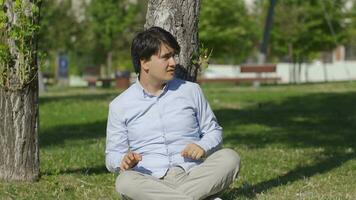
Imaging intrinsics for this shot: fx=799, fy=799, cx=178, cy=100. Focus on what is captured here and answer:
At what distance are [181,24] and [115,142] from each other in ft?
4.40

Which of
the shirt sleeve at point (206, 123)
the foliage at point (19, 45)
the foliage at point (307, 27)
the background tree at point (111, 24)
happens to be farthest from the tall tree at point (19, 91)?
the background tree at point (111, 24)

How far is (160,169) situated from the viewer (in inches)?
200

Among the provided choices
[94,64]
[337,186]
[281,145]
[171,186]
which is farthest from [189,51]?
[94,64]

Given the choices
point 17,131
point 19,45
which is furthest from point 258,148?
point 19,45

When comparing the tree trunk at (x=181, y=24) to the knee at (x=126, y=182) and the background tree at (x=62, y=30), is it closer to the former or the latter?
the knee at (x=126, y=182)

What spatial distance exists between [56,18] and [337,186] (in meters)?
38.5

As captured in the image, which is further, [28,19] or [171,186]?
[28,19]

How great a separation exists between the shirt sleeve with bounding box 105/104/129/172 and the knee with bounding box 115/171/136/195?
78mm

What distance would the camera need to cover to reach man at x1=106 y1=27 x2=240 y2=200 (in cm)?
488

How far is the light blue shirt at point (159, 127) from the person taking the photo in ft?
16.6

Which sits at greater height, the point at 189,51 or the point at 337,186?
the point at 189,51

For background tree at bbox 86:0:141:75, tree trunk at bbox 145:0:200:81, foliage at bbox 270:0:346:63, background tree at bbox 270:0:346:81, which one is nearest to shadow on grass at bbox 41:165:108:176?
tree trunk at bbox 145:0:200:81

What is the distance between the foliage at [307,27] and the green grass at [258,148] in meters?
23.1

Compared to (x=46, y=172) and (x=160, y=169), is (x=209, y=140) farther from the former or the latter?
(x=46, y=172)
